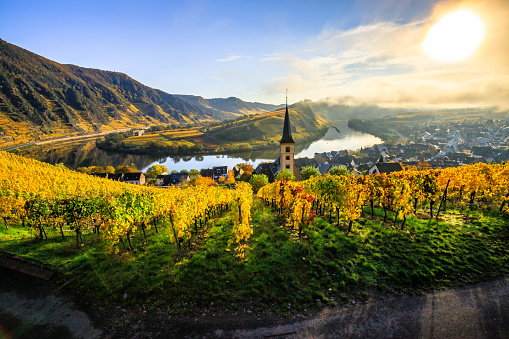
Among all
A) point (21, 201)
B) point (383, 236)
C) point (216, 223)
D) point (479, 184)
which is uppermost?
point (479, 184)

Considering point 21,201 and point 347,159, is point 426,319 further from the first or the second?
point 347,159

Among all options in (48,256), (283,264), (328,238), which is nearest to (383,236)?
(328,238)

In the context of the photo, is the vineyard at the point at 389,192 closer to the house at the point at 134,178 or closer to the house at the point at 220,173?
the house at the point at 220,173

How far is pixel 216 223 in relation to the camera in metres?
22.6

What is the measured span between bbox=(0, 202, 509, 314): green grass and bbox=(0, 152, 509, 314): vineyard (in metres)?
0.06

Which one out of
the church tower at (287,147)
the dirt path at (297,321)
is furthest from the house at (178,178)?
the dirt path at (297,321)

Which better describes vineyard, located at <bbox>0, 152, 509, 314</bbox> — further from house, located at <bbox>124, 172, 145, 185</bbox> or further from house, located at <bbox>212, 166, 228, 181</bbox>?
house, located at <bbox>212, 166, 228, 181</bbox>

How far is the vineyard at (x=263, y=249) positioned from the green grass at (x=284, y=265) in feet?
0.21

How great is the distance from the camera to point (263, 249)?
1563cm

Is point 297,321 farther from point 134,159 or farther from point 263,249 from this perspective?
point 134,159

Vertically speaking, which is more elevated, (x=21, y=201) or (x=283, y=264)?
(x=21, y=201)

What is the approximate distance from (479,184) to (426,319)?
795 inches

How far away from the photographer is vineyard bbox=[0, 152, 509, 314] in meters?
11.8

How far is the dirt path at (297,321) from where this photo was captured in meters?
9.44
